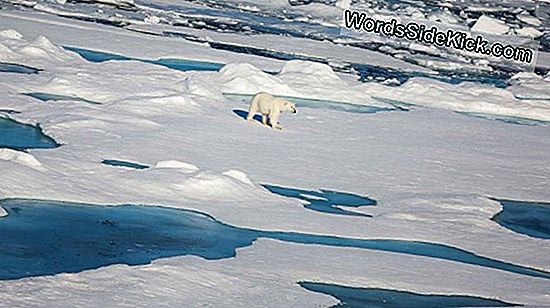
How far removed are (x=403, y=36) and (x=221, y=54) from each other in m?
9.44

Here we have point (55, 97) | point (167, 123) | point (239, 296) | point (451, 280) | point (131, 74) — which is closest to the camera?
point (239, 296)

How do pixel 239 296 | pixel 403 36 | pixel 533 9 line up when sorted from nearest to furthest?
pixel 239 296 → pixel 403 36 → pixel 533 9

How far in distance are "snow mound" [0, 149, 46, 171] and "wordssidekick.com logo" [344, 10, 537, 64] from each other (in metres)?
19.3

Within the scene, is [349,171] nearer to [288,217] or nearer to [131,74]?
[288,217]

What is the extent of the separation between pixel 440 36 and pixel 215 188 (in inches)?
797

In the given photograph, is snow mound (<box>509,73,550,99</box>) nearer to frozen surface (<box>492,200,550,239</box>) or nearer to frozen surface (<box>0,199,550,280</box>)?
frozen surface (<box>492,200,550,239</box>)

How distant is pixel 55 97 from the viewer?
562 inches

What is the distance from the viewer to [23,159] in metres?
9.58

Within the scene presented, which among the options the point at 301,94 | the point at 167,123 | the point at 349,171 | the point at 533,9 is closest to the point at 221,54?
the point at 301,94

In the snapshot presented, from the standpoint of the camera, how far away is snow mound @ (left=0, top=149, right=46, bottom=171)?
9.55m

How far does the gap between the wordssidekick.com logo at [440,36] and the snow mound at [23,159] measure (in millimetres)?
19256

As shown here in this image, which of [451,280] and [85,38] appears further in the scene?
[85,38]

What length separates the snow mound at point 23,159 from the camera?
955 centimetres

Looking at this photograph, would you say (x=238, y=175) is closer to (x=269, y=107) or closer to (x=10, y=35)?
(x=269, y=107)
